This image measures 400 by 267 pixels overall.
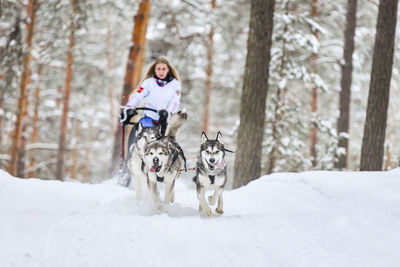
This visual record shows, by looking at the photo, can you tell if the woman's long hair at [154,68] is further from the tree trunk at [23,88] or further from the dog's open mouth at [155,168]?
the tree trunk at [23,88]

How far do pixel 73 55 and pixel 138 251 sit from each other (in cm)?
1391

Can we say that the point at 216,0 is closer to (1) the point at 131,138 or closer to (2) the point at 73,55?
(2) the point at 73,55

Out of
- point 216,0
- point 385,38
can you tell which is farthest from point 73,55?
point 385,38

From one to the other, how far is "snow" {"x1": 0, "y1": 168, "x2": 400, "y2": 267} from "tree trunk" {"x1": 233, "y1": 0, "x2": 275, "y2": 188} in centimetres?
188

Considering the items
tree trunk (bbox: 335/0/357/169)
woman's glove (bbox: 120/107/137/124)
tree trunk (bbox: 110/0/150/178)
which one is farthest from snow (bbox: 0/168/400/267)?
tree trunk (bbox: 335/0/357/169)

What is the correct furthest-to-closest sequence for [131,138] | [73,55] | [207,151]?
[73,55] → [131,138] → [207,151]

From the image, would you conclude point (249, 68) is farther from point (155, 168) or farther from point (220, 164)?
point (155, 168)

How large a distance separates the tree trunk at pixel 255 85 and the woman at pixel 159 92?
222 centimetres

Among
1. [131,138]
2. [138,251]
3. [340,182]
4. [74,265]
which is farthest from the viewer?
[131,138]

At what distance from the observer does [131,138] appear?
555cm

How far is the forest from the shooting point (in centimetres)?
685

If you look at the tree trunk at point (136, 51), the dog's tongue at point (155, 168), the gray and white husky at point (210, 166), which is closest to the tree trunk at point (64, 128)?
the tree trunk at point (136, 51)

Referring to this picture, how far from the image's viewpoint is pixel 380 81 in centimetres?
640

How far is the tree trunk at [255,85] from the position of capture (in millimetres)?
6829
